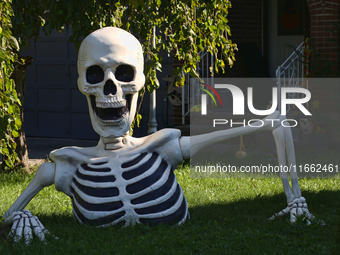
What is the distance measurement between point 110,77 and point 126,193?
823mm

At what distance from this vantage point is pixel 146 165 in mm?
3418

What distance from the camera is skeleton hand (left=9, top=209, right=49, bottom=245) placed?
10.6 ft

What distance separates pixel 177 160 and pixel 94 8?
209 cm

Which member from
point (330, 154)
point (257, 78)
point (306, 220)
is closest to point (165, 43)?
point (306, 220)

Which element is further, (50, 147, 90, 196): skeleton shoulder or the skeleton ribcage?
(50, 147, 90, 196): skeleton shoulder

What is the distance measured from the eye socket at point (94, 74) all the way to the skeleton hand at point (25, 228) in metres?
1.06

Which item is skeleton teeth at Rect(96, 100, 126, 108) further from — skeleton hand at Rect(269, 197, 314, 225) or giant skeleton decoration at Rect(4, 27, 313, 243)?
skeleton hand at Rect(269, 197, 314, 225)

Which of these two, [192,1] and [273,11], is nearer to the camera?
[192,1]

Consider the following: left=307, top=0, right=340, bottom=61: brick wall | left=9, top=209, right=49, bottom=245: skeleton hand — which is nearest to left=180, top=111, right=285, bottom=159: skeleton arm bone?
left=9, top=209, right=49, bottom=245: skeleton hand

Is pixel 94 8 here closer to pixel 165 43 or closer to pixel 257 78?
pixel 165 43

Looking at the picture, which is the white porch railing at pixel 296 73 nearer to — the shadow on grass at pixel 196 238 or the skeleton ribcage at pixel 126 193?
the shadow on grass at pixel 196 238

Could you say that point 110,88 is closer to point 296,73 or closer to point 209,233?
point 209,233

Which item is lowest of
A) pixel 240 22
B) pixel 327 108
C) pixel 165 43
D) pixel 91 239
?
pixel 91 239

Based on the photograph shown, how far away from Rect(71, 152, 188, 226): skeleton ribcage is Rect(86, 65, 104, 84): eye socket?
60 centimetres
